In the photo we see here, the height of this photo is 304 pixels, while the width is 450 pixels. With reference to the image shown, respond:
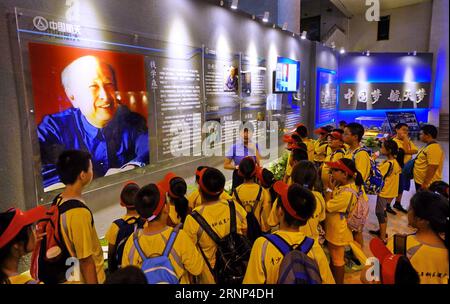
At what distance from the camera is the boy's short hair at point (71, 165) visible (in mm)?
1658

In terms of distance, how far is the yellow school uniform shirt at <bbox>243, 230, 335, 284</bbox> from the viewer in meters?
1.34

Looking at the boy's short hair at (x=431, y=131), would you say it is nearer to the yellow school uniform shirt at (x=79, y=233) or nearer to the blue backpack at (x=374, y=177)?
the blue backpack at (x=374, y=177)

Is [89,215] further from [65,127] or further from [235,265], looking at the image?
[65,127]

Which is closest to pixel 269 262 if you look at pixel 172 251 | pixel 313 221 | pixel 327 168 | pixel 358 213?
pixel 172 251

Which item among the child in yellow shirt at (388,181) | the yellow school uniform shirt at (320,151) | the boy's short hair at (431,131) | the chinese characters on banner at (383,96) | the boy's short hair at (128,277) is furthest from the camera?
the chinese characters on banner at (383,96)

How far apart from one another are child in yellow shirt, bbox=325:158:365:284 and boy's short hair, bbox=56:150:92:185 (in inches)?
67.7

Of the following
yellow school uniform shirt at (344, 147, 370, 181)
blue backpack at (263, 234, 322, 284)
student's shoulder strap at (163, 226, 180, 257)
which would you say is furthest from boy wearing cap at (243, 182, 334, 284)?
yellow school uniform shirt at (344, 147, 370, 181)

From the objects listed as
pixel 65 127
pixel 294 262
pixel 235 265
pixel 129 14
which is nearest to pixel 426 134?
pixel 235 265

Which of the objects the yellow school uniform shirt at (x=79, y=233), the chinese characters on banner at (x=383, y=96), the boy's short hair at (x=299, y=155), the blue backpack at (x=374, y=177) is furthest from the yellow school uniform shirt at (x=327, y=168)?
the chinese characters on banner at (x=383, y=96)

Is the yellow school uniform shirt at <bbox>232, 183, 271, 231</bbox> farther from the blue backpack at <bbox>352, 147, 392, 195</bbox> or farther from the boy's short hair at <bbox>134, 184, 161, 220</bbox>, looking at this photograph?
the blue backpack at <bbox>352, 147, 392, 195</bbox>

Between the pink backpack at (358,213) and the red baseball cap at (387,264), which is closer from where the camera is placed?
the red baseball cap at (387,264)

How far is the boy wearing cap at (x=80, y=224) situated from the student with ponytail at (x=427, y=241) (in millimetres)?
1485

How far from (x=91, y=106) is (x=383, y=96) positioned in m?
10.4

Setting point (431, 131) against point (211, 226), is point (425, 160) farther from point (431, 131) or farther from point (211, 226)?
point (211, 226)
